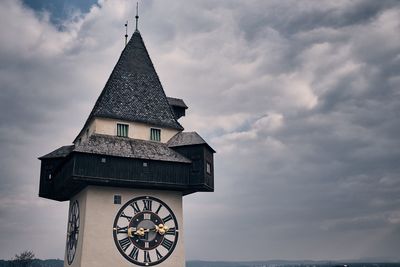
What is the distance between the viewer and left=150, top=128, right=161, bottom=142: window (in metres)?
29.9

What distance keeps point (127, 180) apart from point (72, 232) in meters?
5.59

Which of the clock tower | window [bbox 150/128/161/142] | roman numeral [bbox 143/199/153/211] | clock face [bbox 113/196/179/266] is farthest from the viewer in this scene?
window [bbox 150/128/161/142]

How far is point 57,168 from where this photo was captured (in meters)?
29.8

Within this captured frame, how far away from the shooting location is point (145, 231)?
1066 inches

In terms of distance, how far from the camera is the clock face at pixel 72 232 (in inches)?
1098

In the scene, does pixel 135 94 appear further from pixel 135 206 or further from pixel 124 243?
pixel 124 243

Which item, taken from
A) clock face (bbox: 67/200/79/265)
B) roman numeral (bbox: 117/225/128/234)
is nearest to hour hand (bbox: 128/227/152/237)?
roman numeral (bbox: 117/225/128/234)

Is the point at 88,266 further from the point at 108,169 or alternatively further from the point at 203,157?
the point at 203,157

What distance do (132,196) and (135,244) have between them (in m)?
2.66

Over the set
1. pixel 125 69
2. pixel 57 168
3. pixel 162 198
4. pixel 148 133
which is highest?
pixel 125 69

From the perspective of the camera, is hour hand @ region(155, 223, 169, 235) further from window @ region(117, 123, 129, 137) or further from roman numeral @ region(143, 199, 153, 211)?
window @ region(117, 123, 129, 137)

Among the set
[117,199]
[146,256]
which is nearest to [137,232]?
[146,256]

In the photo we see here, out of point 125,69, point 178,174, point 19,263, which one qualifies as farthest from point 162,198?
point 19,263

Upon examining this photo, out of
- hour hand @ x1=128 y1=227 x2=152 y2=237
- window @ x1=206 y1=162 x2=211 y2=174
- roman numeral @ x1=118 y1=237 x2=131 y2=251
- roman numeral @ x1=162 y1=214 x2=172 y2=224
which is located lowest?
roman numeral @ x1=118 y1=237 x2=131 y2=251
